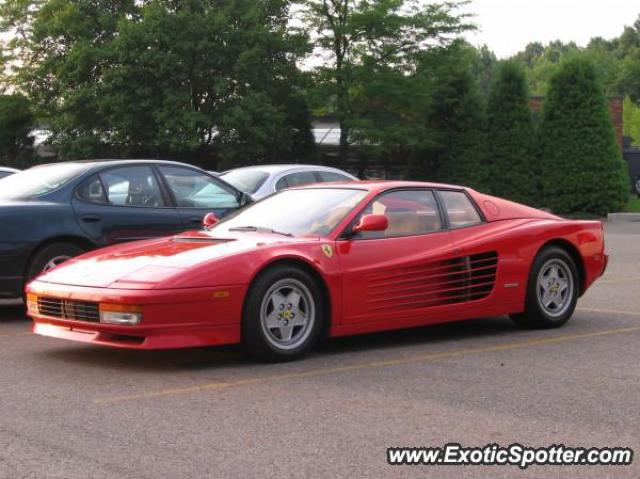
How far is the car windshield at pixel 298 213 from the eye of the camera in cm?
766

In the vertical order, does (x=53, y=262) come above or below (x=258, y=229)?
below

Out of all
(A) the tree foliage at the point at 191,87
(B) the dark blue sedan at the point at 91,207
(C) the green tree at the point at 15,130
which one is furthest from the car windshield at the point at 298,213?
(C) the green tree at the point at 15,130

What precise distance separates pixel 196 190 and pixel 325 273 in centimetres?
361

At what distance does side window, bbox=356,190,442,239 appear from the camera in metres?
7.90

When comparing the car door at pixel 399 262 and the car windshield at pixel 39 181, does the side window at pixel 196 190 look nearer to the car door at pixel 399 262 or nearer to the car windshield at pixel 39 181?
the car windshield at pixel 39 181

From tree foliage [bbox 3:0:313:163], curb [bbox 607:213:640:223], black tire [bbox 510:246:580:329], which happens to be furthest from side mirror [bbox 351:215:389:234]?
tree foliage [bbox 3:0:313:163]

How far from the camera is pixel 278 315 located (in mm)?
7051

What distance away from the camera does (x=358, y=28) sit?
33.4m

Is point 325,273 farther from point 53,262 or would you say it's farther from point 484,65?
point 484,65

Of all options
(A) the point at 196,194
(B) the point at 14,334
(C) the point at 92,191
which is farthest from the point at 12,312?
(A) the point at 196,194

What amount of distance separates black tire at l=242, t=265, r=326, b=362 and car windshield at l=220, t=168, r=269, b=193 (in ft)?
27.2

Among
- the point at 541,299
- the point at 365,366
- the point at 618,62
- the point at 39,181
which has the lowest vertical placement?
the point at 365,366

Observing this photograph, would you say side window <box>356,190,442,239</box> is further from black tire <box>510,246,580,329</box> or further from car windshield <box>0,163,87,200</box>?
car windshield <box>0,163,87,200</box>

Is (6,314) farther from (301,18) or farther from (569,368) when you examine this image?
(301,18)
